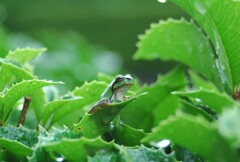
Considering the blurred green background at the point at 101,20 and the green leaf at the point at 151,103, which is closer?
the green leaf at the point at 151,103

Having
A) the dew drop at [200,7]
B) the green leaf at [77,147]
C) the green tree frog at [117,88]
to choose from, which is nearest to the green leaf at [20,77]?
the green tree frog at [117,88]

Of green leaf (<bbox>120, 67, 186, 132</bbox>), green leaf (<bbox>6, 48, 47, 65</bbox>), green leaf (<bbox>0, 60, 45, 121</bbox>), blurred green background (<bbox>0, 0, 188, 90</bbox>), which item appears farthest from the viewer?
blurred green background (<bbox>0, 0, 188, 90</bbox>)

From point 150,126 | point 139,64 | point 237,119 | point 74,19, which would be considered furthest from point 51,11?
point 237,119

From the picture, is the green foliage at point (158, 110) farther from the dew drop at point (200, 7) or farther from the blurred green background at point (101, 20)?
the blurred green background at point (101, 20)

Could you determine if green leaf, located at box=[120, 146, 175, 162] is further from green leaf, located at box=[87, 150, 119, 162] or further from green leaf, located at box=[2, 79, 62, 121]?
green leaf, located at box=[2, 79, 62, 121]

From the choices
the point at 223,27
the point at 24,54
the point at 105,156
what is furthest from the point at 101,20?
the point at 105,156

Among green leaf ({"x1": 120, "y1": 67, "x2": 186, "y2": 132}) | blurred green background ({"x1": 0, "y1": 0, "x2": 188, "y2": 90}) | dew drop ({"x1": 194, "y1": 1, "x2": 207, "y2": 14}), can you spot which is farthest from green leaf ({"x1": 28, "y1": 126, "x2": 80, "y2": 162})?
blurred green background ({"x1": 0, "y1": 0, "x2": 188, "y2": 90})
